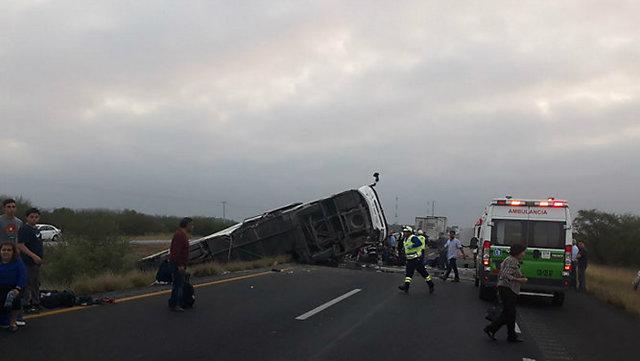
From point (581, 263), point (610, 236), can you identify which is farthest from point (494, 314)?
point (610, 236)

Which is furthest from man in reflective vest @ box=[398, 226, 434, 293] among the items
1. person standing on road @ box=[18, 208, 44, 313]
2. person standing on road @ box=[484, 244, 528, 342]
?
person standing on road @ box=[18, 208, 44, 313]

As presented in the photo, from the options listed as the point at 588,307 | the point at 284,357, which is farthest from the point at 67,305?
the point at 588,307

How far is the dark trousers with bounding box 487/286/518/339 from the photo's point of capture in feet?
26.0

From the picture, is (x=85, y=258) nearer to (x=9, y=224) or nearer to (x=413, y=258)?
(x=413, y=258)

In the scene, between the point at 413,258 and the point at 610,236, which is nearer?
the point at 413,258

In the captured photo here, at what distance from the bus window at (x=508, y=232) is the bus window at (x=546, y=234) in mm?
189

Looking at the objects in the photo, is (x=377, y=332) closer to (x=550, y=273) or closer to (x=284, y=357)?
Answer: (x=284, y=357)

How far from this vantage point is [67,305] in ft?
29.9

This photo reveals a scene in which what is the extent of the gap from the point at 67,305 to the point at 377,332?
5052 millimetres

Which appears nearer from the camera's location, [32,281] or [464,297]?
[32,281]

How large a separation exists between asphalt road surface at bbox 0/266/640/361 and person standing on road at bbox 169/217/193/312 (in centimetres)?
30

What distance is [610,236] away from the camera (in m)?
46.5

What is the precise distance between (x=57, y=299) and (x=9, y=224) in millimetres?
1843

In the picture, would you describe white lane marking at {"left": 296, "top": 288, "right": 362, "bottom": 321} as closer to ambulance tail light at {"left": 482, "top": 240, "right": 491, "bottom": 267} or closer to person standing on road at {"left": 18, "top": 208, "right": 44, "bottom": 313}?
ambulance tail light at {"left": 482, "top": 240, "right": 491, "bottom": 267}
